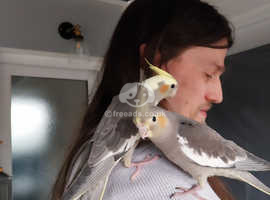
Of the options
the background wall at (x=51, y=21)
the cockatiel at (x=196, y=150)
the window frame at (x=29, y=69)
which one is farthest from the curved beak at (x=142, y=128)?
Result: the background wall at (x=51, y=21)

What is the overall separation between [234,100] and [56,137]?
106cm

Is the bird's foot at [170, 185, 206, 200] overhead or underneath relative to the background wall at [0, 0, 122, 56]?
underneath

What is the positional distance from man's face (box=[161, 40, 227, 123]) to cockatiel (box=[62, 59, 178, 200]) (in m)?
0.07

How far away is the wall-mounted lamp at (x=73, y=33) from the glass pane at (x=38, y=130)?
23cm

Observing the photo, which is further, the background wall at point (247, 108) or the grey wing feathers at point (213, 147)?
the background wall at point (247, 108)

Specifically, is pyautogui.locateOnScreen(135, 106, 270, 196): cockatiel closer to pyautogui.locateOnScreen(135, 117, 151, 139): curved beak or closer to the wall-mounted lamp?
pyautogui.locateOnScreen(135, 117, 151, 139): curved beak

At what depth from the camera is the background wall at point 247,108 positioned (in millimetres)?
1079

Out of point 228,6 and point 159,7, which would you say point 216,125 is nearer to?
point 228,6

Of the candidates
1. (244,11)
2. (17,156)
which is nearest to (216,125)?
(244,11)

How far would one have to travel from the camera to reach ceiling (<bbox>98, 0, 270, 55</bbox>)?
1.08m

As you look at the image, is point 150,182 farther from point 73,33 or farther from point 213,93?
point 73,33

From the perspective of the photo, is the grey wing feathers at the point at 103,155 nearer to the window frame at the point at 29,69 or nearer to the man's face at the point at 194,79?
the man's face at the point at 194,79

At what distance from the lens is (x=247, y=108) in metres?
1.14

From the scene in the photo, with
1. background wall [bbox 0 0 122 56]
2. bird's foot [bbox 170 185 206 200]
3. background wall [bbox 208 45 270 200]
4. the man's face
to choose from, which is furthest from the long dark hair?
background wall [bbox 0 0 122 56]
